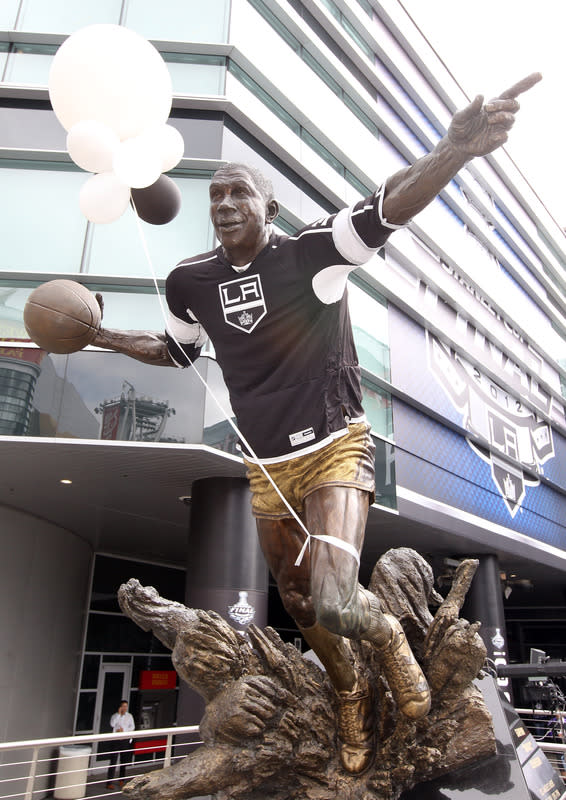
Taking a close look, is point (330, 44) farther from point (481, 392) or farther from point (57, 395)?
point (57, 395)

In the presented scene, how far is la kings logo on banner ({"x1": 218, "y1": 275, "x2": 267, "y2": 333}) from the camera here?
290 cm

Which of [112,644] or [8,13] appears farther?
[112,644]

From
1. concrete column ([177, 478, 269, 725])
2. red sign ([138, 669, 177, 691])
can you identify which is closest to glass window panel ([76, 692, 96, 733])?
red sign ([138, 669, 177, 691])

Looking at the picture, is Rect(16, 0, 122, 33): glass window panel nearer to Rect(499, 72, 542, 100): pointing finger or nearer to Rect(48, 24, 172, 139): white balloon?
Rect(48, 24, 172, 139): white balloon

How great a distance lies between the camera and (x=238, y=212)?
2.85 m

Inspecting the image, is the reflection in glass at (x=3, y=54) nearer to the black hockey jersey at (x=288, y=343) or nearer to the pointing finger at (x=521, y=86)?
the black hockey jersey at (x=288, y=343)

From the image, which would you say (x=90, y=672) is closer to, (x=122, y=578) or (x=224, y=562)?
(x=122, y=578)

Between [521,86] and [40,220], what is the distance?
29.8 feet

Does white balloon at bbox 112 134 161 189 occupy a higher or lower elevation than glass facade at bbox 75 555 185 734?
higher

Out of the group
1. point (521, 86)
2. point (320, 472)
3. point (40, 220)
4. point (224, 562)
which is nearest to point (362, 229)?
point (521, 86)

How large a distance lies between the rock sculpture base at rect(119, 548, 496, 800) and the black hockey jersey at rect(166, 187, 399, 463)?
121 centimetres

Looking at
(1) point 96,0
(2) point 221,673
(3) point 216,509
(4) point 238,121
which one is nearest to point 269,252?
(2) point 221,673

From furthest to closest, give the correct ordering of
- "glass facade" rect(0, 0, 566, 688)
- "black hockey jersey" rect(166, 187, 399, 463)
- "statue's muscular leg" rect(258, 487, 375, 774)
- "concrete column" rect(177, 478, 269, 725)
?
"concrete column" rect(177, 478, 269, 725), "glass facade" rect(0, 0, 566, 688), "statue's muscular leg" rect(258, 487, 375, 774), "black hockey jersey" rect(166, 187, 399, 463)

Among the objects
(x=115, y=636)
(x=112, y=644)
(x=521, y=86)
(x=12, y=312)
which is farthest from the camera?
(x=115, y=636)
